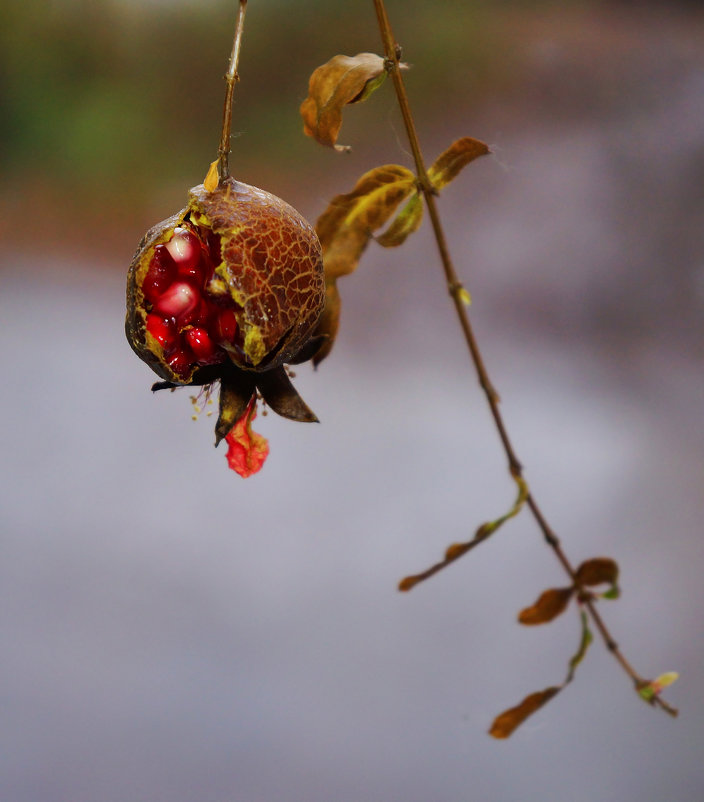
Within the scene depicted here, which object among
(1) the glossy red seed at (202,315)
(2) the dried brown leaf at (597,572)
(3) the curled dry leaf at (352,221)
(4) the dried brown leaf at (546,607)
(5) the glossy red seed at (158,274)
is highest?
(3) the curled dry leaf at (352,221)

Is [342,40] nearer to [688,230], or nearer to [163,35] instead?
[163,35]

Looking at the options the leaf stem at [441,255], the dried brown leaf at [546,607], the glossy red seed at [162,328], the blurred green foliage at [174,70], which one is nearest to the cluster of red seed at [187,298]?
the glossy red seed at [162,328]

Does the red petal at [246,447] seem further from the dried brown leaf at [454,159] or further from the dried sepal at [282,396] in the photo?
the dried brown leaf at [454,159]

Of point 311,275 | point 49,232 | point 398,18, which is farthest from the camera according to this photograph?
point 49,232

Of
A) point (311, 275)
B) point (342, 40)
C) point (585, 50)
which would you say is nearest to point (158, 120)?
point (342, 40)

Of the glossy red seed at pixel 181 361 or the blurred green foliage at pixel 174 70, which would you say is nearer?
the glossy red seed at pixel 181 361

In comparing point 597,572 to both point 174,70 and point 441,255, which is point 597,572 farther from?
point 174,70

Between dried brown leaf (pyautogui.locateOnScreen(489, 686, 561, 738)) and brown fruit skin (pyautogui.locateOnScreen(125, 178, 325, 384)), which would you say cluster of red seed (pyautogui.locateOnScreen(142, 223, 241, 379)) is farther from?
dried brown leaf (pyautogui.locateOnScreen(489, 686, 561, 738))
